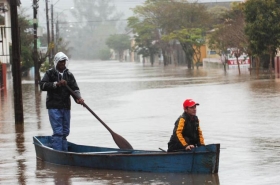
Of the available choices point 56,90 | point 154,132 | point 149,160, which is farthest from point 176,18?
point 149,160

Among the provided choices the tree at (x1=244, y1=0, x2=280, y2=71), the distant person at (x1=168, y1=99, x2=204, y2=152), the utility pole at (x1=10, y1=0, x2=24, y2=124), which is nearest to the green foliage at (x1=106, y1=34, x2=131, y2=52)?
the tree at (x1=244, y1=0, x2=280, y2=71)

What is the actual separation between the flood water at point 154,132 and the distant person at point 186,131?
20.7 inches

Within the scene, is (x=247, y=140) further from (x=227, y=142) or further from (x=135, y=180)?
(x=135, y=180)

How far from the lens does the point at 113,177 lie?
10938 millimetres

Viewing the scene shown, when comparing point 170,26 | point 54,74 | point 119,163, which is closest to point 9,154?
point 54,74

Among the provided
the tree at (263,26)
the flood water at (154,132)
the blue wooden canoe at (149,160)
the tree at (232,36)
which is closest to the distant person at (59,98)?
the blue wooden canoe at (149,160)

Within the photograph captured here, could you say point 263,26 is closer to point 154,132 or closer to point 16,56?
point 16,56

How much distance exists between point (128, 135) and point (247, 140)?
113 inches

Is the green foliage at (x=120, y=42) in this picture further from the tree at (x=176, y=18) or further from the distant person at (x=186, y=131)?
the distant person at (x=186, y=131)

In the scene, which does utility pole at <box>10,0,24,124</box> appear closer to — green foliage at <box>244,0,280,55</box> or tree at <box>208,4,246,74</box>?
green foliage at <box>244,0,280,55</box>

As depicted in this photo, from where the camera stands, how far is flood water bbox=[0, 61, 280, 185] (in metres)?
10.9

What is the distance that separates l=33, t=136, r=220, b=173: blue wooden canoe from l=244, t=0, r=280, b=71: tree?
39774mm

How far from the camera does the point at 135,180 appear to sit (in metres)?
10.6

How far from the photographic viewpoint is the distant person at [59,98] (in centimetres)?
1244
